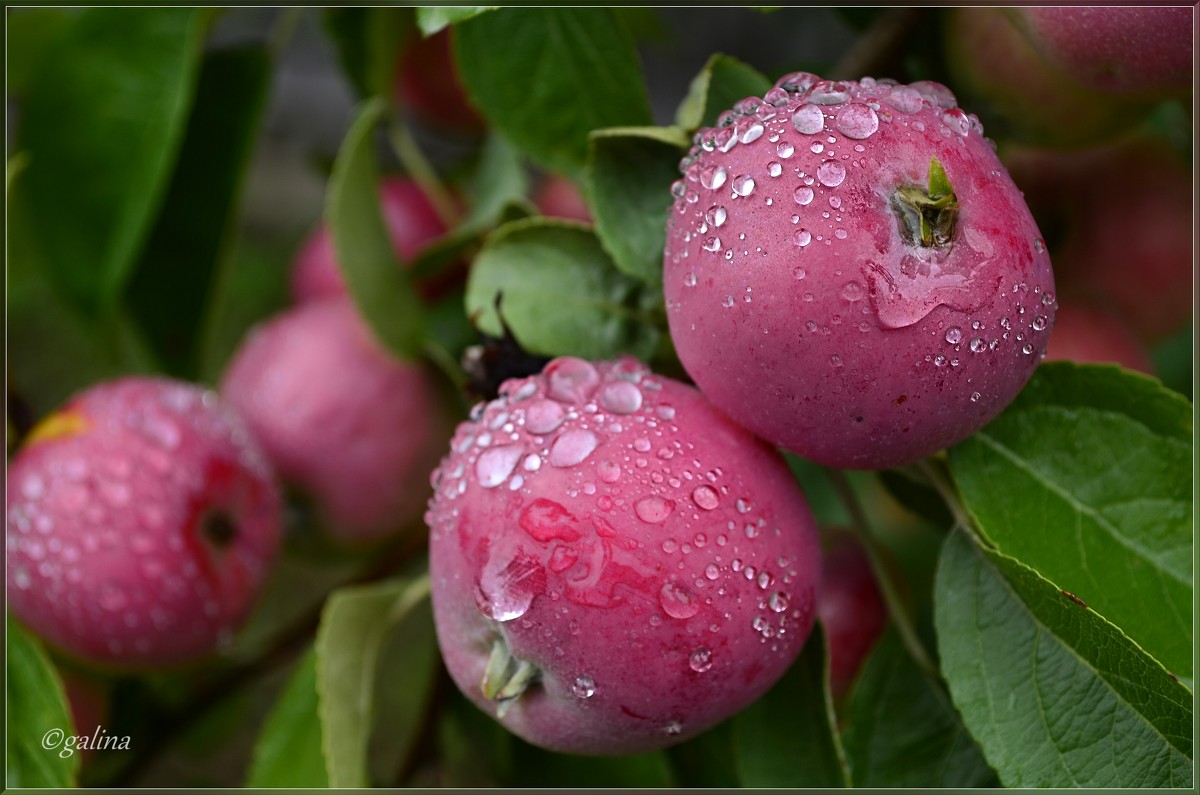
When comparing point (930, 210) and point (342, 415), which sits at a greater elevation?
point (930, 210)

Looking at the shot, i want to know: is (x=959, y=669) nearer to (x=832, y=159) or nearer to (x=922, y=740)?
(x=922, y=740)

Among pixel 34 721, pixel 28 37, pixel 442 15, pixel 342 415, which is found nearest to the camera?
pixel 442 15

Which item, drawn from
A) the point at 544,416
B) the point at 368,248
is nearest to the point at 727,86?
the point at 544,416

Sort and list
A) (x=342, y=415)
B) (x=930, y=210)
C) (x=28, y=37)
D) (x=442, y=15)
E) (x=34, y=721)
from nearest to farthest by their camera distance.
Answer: (x=930, y=210) → (x=442, y=15) → (x=34, y=721) → (x=342, y=415) → (x=28, y=37)

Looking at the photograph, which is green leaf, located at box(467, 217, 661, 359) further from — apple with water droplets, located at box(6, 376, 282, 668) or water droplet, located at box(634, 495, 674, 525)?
apple with water droplets, located at box(6, 376, 282, 668)

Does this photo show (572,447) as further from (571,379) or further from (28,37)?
(28,37)

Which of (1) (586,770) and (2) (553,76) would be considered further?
(1) (586,770)
